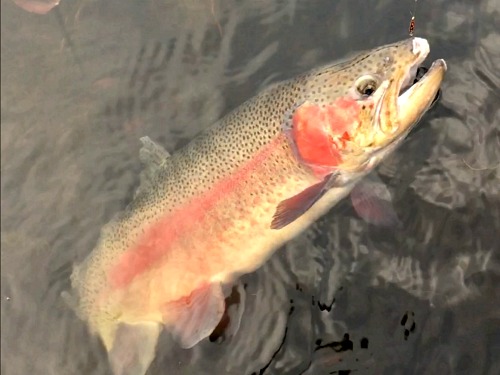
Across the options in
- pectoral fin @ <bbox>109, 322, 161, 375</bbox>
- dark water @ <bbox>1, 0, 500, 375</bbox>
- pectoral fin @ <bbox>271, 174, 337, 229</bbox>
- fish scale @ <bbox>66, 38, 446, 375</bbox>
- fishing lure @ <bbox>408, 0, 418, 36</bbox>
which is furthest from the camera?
pectoral fin @ <bbox>109, 322, 161, 375</bbox>

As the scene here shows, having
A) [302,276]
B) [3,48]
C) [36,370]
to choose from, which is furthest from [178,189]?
[3,48]

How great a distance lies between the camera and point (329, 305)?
340cm

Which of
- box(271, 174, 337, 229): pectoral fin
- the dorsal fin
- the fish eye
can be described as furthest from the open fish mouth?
the dorsal fin

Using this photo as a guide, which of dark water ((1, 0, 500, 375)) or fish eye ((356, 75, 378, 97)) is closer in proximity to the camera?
fish eye ((356, 75, 378, 97))

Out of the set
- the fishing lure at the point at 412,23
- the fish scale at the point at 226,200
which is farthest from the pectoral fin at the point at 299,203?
the fishing lure at the point at 412,23

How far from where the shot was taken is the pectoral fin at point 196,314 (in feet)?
11.3

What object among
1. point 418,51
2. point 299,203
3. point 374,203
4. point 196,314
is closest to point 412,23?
point 418,51

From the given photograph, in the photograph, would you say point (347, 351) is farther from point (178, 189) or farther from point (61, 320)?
point (61, 320)

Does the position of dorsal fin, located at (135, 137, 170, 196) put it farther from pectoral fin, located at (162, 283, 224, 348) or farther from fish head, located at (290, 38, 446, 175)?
fish head, located at (290, 38, 446, 175)

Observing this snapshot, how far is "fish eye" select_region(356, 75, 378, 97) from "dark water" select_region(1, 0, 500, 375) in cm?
65

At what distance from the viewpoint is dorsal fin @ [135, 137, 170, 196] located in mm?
3647

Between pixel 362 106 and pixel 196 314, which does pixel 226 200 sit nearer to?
pixel 196 314

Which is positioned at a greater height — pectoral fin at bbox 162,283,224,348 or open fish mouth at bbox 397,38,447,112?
open fish mouth at bbox 397,38,447,112

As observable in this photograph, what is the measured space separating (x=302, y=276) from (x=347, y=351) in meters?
0.49
